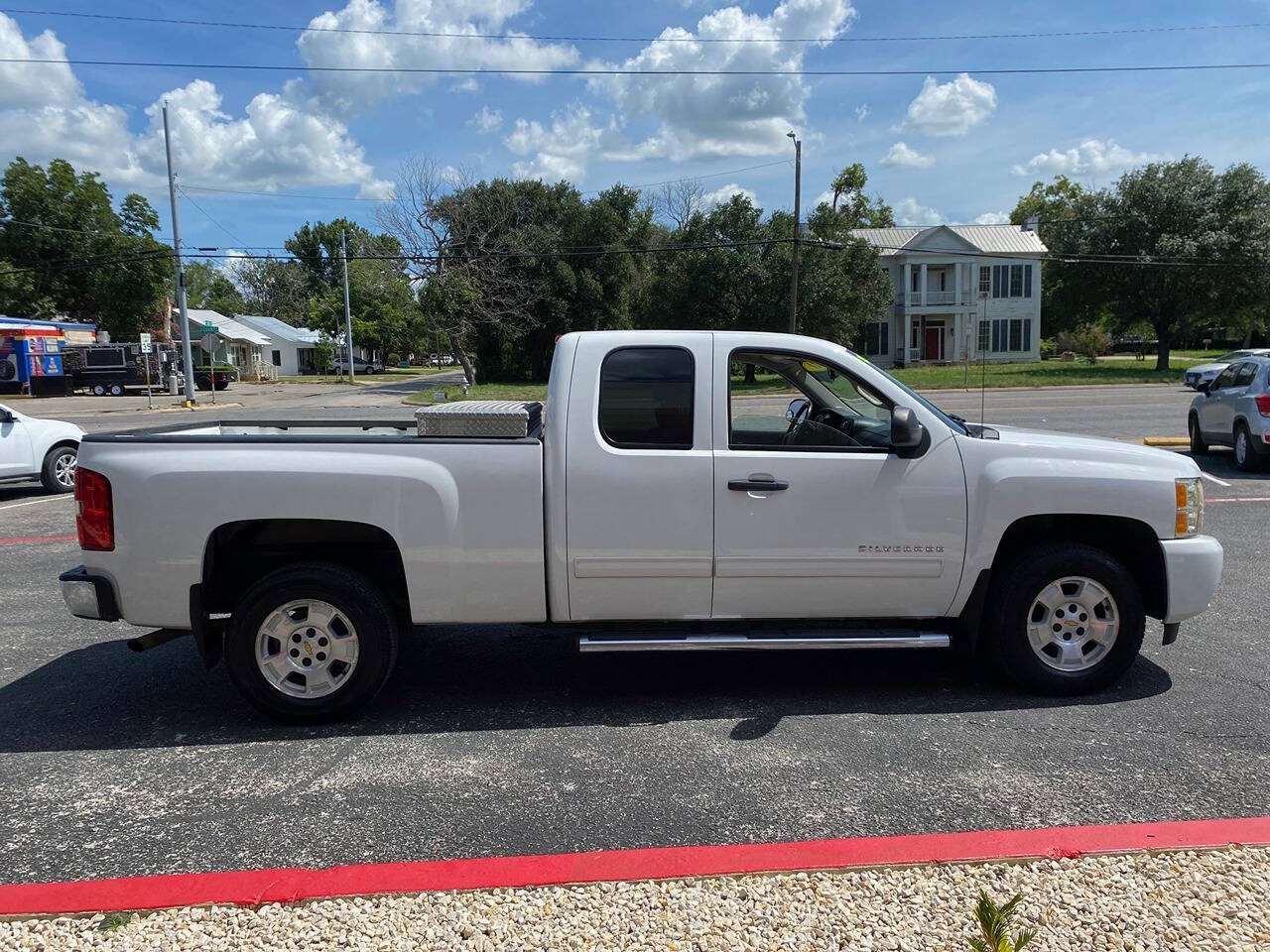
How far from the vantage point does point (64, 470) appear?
41.3 ft

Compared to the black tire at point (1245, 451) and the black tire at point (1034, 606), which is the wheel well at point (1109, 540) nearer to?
the black tire at point (1034, 606)

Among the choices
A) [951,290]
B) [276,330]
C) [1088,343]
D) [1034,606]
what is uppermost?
[951,290]

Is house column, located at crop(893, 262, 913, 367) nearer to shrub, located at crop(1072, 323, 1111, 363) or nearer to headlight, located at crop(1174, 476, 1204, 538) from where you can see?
shrub, located at crop(1072, 323, 1111, 363)

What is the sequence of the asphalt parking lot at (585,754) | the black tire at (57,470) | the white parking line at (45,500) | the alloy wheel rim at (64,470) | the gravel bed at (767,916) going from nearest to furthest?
the gravel bed at (767,916) < the asphalt parking lot at (585,754) < the white parking line at (45,500) < the black tire at (57,470) < the alloy wheel rim at (64,470)

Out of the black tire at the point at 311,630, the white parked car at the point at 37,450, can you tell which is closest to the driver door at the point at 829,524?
the black tire at the point at 311,630

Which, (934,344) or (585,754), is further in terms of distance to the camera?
(934,344)

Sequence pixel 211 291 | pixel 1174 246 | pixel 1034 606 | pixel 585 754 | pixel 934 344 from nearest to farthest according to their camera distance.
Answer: pixel 585 754, pixel 1034 606, pixel 1174 246, pixel 934 344, pixel 211 291

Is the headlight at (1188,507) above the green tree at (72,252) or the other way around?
the other way around

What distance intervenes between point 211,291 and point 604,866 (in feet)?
380

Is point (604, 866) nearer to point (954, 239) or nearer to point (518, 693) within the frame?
point (518, 693)

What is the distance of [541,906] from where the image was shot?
3.07m

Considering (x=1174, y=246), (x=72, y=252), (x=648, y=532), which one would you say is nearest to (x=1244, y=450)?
(x=648, y=532)

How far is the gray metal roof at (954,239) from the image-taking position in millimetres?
53000

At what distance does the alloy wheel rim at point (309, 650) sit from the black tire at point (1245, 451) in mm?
12641
